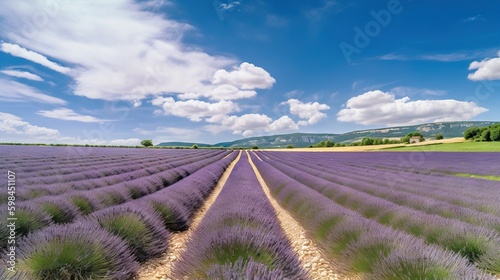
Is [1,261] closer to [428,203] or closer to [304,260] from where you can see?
[304,260]

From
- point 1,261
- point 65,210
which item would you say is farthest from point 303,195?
point 1,261

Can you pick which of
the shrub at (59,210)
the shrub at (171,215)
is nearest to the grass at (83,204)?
the shrub at (59,210)

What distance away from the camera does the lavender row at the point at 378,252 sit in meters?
2.09

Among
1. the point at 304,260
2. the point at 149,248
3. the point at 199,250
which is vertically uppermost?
the point at 199,250

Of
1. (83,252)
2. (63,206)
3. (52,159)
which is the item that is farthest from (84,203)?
(52,159)

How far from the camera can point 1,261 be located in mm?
2428

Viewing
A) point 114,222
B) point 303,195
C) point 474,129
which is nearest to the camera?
point 114,222

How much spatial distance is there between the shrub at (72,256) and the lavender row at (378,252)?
8.01ft

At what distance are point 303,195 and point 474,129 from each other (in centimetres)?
6264

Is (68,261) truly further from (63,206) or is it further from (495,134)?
(495,134)

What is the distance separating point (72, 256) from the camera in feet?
7.77

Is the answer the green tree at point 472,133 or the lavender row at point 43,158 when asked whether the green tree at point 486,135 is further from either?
the lavender row at point 43,158

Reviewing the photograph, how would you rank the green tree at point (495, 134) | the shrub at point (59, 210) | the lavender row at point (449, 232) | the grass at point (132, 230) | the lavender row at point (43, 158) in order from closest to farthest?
the lavender row at point (449, 232) → the grass at point (132, 230) → the shrub at point (59, 210) → the lavender row at point (43, 158) → the green tree at point (495, 134)

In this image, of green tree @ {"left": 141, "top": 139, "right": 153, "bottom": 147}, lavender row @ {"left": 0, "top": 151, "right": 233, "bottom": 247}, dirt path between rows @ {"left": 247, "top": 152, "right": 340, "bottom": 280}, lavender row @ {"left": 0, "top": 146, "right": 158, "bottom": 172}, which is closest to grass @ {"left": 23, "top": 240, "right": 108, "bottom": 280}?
lavender row @ {"left": 0, "top": 151, "right": 233, "bottom": 247}
